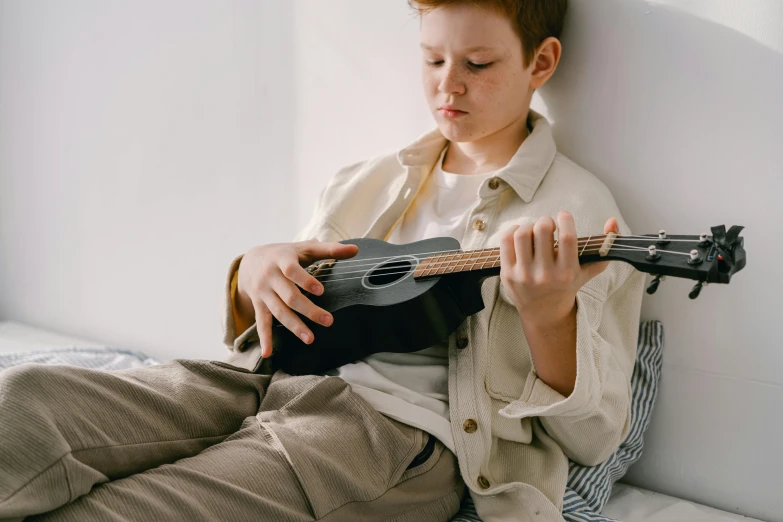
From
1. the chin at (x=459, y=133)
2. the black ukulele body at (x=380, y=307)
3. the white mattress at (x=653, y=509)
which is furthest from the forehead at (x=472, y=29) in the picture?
the white mattress at (x=653, y=509)

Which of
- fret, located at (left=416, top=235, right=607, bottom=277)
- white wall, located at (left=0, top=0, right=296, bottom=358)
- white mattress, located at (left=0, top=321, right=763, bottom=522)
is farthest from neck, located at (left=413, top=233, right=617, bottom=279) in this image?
white wall, located at (left=0, top=0, right=296, bottom=358)

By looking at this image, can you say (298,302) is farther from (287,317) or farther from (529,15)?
(529,15)

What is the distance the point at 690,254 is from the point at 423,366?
0.44 m

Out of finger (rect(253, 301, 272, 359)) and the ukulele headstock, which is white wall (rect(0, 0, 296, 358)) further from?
the ukulele headstock

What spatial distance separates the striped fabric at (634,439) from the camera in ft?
3.59

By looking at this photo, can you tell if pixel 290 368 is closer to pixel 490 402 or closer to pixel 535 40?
pixel 490 402

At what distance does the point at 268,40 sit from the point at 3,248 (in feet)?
3.77

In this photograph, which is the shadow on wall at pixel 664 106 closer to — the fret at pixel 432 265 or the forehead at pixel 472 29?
the forehead at pixel 472 29

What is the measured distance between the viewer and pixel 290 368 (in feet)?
3.71

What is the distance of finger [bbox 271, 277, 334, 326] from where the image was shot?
→ 3.42 feet

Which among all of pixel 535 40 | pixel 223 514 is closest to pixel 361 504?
pixel 223 514

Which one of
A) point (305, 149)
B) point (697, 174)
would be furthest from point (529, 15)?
point (305, 149)

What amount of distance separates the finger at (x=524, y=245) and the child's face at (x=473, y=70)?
0.37 m

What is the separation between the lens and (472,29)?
3.80ft
